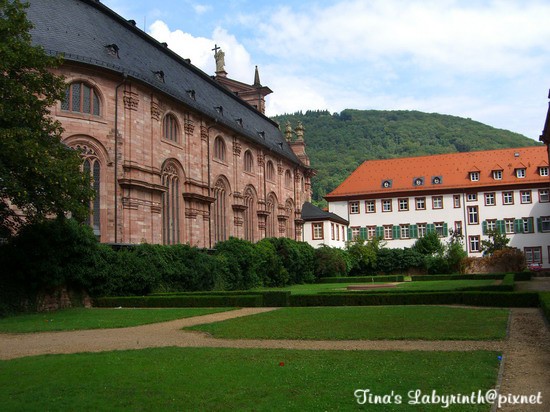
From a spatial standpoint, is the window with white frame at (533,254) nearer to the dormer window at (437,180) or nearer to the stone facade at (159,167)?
the dormer window at (437,180)

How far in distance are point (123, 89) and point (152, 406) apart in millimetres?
30496

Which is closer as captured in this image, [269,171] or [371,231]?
[269,171]

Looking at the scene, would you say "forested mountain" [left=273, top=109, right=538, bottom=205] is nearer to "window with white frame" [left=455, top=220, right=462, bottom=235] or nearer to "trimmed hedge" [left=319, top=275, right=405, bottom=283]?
"window with white frame" [left=455, top=220, right=462, bottom=235]

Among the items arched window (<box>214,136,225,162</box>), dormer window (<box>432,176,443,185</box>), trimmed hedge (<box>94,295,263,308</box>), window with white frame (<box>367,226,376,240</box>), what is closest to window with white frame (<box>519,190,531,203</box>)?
dormer window (<box>432,176,443,185</box>)

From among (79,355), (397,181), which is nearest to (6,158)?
(79,355)

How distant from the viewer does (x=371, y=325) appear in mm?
17844

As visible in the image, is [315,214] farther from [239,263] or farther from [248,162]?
[239,263]

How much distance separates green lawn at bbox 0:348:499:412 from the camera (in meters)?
8.41

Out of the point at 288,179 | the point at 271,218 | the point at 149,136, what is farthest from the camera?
the point at 288,179

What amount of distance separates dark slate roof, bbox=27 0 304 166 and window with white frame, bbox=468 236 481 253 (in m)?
30.6

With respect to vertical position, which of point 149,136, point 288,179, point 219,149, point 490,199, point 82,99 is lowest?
point 490,199

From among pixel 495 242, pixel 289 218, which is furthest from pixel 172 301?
pixel 495 242

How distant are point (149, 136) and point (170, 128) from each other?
3685mm

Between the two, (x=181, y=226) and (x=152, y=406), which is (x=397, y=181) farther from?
(x=152, y=406)
